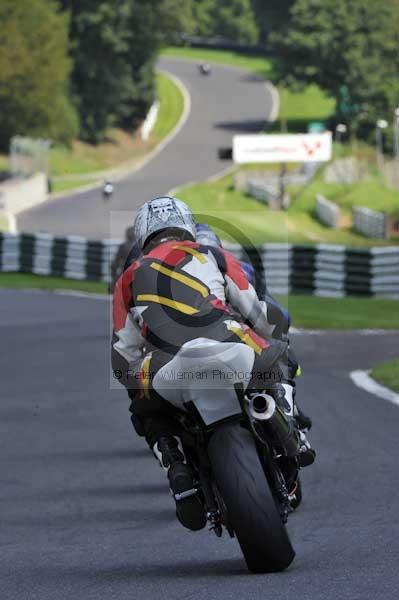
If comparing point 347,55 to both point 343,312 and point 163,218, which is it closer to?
point 343,312

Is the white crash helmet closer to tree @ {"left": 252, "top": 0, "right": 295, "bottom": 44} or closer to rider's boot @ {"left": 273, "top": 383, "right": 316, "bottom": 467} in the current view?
rider's boot @ {"left": 273, "top": 383, "right": 316, "bottom": 467}

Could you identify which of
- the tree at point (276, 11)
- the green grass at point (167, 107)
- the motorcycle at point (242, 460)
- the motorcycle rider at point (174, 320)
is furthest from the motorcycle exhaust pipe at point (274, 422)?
the tree at point (276, 11)

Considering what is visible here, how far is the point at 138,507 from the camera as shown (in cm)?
858

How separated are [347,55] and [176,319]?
97385 mm

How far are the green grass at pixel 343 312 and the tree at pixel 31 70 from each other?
46495 mm

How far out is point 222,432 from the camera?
636cm

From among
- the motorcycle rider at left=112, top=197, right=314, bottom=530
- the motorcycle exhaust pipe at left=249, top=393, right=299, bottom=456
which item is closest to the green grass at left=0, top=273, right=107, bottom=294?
the motorcycle rider at left=112, top=197, right=314, bottom=530

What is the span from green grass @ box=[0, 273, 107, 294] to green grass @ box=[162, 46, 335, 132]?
6809 centimetres

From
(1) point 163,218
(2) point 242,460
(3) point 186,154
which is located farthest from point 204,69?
(2) point 242,460

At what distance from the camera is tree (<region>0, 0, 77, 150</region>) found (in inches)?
2835

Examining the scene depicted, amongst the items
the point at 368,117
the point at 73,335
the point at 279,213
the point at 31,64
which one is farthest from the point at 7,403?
→ the point at 368,117

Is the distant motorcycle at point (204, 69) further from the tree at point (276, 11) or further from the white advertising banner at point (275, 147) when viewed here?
the white advertising banner at point (275, 147)

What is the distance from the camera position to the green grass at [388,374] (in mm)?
13881

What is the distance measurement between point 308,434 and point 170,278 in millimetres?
4567
